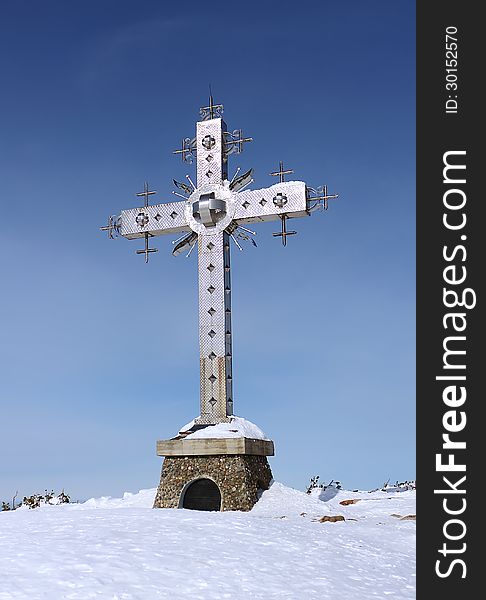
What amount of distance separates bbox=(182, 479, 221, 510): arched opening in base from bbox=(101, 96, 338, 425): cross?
5.75 ft

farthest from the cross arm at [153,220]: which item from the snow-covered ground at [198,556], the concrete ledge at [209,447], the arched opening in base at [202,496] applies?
the snow-covered ground at [198,556]

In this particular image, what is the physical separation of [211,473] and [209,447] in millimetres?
658

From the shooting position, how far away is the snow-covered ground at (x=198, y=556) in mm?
11078

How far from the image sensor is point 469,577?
1046 centimetres

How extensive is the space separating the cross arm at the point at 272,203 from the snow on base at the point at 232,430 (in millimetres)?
5560

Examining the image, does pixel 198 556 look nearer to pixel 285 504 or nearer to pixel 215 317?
pixel 285 504

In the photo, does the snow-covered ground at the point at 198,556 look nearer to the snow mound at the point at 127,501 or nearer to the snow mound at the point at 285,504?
the snow mound at the point at 285,504

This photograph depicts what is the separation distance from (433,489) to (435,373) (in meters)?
1.57

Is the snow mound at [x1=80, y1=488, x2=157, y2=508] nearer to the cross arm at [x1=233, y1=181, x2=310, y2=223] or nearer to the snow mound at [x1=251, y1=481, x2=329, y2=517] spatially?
the snow mound at [x1=251, y1=481, x2=329, y2=517]

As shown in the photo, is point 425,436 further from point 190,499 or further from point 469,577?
point 190,499

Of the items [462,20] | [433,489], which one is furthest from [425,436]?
[462,20]

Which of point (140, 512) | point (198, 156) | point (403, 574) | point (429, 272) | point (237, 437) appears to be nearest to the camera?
point (429, 272)

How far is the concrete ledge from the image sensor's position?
1975 cm

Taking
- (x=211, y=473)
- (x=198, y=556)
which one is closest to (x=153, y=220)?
(x=211, y=473)
